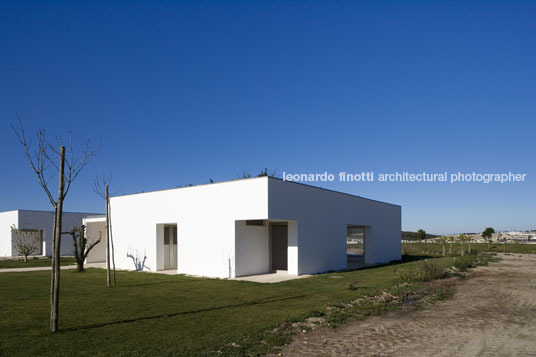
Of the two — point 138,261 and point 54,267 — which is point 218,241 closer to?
point 138,261

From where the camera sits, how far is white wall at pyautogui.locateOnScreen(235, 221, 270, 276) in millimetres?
14758

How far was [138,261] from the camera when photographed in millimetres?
18438

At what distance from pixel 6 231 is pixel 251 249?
26.7m

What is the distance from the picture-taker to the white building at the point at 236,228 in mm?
14594

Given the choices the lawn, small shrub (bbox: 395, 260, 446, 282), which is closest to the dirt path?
the lawn

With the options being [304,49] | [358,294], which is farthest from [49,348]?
[304,49]

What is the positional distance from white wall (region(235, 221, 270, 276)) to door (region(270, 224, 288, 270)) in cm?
41

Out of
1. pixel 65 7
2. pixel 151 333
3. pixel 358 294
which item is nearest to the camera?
pixel 151 333

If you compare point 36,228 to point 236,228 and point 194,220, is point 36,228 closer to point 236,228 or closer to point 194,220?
point 194,220

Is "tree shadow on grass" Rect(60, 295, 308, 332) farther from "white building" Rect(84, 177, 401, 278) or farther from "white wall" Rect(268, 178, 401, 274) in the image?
"white wall" Rect(268, 178, 401, 274)

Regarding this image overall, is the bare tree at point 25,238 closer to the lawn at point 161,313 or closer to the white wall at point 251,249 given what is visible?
the lawn at point 161,313

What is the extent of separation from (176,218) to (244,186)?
4.15m

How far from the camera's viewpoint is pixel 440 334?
6.19 metres

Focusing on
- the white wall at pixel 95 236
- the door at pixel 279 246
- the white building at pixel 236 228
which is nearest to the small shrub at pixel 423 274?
the white building at pixel 236 228
